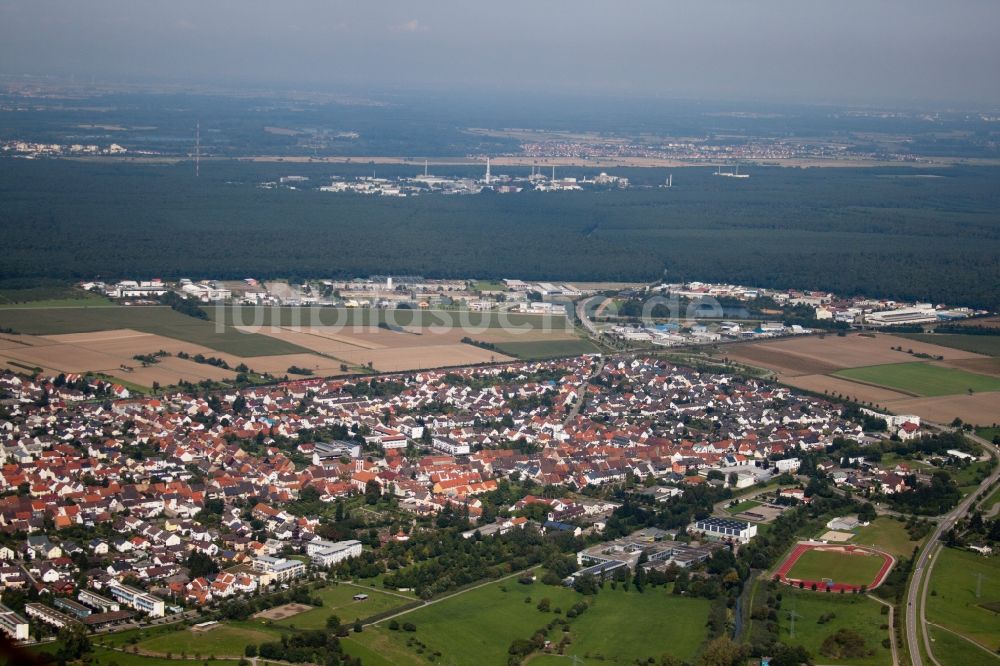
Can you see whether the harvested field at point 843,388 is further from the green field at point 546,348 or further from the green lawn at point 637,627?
the green lawn at point 637,627

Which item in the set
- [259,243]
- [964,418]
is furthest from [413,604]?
[259,243]

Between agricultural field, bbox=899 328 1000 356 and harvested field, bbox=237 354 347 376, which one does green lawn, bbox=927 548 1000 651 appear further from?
agricultural field, bbox=899 328 1000 356

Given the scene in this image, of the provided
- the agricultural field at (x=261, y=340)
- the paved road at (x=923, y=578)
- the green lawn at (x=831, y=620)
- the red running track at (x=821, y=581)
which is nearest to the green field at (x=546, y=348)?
the agricultural field at (x=261, y=340)

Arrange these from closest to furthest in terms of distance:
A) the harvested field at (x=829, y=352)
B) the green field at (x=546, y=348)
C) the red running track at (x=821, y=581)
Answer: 1. the red running track at (x=821, y=581)
2. the harvested field at (x=829, y=352)
3. the green field at (x=546, y=348)

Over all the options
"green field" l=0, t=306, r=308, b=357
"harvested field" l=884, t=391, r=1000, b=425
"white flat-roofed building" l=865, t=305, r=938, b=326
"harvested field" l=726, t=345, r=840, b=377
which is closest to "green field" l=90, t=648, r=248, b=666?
"green field" l=0, t=306, r=308, b=357

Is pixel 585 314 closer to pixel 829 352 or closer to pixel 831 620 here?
pixel 829 352
